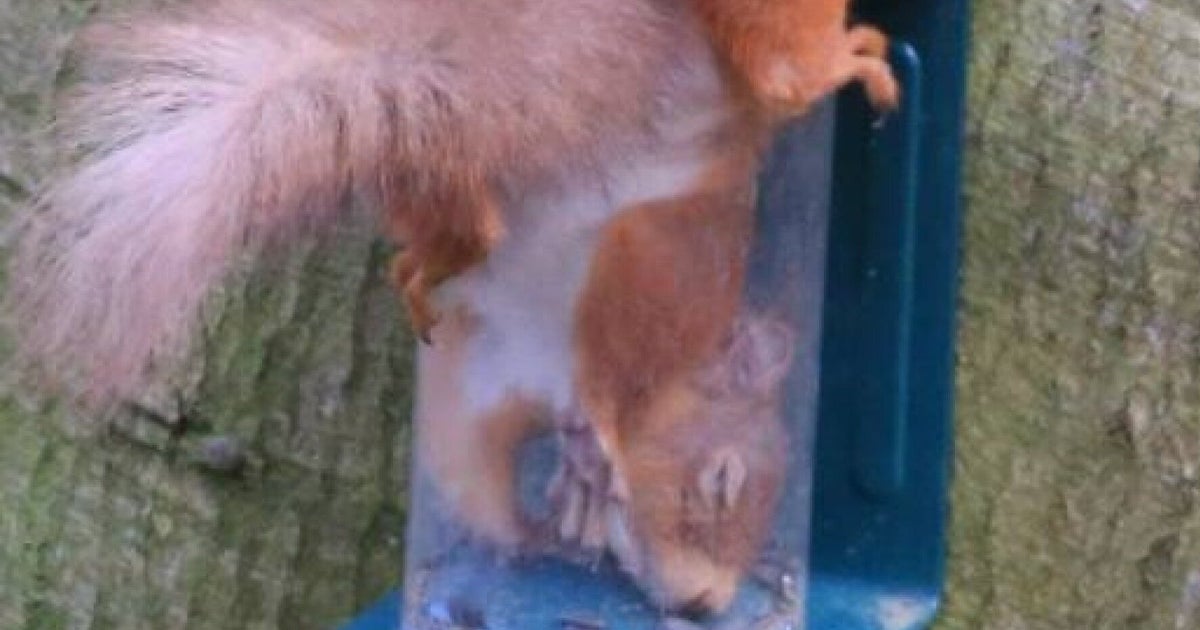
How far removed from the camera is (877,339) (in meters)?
1.63

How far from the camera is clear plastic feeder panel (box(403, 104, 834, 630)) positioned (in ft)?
4.94

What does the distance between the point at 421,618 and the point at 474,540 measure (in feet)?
0.21

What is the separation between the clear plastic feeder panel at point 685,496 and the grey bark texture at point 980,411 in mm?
126

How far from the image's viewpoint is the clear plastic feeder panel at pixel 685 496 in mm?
1506

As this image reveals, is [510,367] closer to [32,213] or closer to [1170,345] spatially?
[32,213]

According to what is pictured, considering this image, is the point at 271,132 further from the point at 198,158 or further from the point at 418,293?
the point at 418,293

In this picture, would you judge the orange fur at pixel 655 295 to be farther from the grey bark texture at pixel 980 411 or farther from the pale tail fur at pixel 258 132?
the grey bark texture at pixel 980 411

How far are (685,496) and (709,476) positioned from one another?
0.02m

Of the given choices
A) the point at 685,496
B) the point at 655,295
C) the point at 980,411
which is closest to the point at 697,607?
the point at 685,496

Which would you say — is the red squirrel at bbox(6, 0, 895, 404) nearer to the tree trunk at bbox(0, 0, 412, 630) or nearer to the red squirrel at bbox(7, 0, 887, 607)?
the red squirrel at bbox(7, 0, 887, 607)

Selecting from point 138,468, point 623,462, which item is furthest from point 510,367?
point 138,468

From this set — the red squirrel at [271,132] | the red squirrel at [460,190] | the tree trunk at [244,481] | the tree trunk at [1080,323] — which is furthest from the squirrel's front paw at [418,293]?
the tree trunk at [1080,323]

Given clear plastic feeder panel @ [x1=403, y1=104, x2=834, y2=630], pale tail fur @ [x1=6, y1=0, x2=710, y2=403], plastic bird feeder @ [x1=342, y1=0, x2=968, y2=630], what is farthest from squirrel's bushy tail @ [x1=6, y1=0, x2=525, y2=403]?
plastic bird feeder @ [x1=342, y1=0, x2=968, y2=630]

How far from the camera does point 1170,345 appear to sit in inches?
66.4
